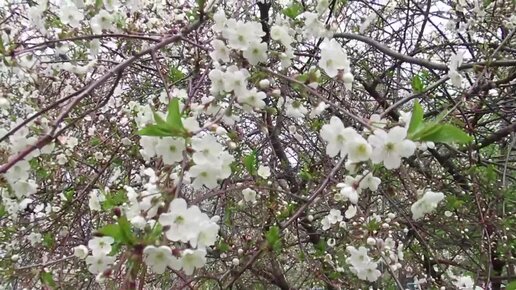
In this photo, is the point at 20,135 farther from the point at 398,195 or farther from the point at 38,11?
the point at 398,195

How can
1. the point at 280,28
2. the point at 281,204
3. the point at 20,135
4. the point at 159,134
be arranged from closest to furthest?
the point at 159,134 → the point at 20,135 → the point at 280,28 → the point at 281,204

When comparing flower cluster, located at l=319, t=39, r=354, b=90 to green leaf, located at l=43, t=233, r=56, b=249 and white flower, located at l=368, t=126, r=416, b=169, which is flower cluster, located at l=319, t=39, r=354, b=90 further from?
green leaf, located at l=43, t=233, r=56, b=249

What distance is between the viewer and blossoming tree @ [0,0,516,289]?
4.19ft

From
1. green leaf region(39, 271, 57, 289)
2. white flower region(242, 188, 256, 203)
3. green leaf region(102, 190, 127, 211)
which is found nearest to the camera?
green leaf region(102, 190, 127, 211)

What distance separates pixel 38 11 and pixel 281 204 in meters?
1.28

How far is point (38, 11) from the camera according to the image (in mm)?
2104

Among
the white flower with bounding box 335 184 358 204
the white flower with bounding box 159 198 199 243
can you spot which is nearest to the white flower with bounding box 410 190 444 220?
the white flower with bounding box 335 184 358 204

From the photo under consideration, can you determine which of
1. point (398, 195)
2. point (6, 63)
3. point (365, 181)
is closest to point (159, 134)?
point (365, 181)

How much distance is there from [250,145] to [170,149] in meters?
1.99

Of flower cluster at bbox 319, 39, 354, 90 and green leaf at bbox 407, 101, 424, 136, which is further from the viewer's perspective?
flower cluster at bbox 319, 39, 354, 90

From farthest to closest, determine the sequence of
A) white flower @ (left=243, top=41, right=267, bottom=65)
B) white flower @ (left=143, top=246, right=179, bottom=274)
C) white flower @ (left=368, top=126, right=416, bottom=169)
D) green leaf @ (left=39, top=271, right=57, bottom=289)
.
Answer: green leaf @ (left=39, top=271, right=57, bottom=289), white flower @ (left=243, top=41, right=267, bottom=65), white flower @ (left=368, top=126, right=416, bottom=169), white flower @ (left=143, top=246, right=179, bottom=274)

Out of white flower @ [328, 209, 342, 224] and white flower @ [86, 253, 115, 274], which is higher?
white flower @ [328, 209, 342, 224]

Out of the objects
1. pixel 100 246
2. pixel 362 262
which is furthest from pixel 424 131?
pixel 362 262

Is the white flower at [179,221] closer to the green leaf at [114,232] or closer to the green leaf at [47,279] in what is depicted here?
the green leaf at [114,232]
